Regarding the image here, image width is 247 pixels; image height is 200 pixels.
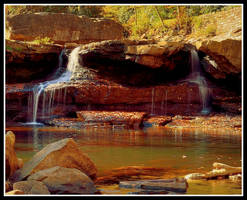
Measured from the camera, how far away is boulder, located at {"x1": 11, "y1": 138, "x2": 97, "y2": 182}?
4.56 meters

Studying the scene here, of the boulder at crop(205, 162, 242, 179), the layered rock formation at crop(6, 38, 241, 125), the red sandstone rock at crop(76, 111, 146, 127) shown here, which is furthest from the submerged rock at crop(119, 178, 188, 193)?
the layered rock formation at crop(6, 38, 241, 125)

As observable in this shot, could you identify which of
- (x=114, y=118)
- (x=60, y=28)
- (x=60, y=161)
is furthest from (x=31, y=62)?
(x=60, y=161)

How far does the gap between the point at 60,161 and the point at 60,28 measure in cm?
2088

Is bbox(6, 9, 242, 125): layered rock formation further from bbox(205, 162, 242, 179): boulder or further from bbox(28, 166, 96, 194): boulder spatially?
bbox(28, 166, 96, 194): boulder

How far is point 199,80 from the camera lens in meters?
18.1

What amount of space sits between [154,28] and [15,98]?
14.8m

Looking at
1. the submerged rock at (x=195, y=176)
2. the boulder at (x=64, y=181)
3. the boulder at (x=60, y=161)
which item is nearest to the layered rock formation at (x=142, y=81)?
the boulder at (x=60, y=161)

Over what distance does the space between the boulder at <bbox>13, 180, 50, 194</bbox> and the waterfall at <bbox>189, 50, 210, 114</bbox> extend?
44.7 feet

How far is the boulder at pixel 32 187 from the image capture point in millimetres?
3869

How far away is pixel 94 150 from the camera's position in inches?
293

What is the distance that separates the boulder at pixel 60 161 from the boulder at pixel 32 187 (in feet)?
1.29

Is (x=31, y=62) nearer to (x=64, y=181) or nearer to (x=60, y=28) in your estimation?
(x=60, y=28)

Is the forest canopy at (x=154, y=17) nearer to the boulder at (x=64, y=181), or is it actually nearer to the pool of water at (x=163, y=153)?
the pool of water at (x=163, y=153)

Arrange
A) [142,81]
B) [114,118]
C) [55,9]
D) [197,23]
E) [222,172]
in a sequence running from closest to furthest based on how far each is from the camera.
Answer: [222,172] < [114,118] < [142,81] < [197,23] < [55,9]
